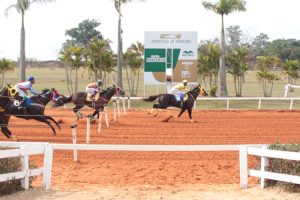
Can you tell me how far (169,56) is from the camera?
32281 millimetres

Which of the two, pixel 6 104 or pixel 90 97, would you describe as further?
pixel 90 97

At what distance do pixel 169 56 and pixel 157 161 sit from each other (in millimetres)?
19115

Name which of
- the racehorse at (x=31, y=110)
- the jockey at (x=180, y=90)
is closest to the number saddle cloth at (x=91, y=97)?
the racehorse at (x=31, y=110)

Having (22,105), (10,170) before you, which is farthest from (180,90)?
(10,170)

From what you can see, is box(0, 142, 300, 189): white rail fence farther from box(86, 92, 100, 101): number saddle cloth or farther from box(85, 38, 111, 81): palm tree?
box(85, 38, 111, 81): palm tree

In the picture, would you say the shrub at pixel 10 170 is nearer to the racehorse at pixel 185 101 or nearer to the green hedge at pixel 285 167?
the green hedge at pixel 285 167

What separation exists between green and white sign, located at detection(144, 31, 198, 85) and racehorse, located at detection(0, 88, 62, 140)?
12.4 m

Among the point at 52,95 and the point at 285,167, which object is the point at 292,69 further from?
the point at 285,167

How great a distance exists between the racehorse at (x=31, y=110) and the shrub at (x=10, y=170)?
6.43m

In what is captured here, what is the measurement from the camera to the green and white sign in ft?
105

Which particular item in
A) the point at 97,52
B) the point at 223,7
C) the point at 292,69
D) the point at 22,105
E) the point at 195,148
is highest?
the point at 223,7

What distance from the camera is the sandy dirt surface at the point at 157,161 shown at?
10.5 metres

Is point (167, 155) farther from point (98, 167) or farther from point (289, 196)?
point (289, 196)

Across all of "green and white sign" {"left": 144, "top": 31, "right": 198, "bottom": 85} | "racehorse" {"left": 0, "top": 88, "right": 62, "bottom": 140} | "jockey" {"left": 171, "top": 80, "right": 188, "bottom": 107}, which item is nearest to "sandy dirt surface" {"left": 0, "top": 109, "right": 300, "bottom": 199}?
"racehorse" {"left": 0, "top": 88, "right": 62, "bottom": 140}
